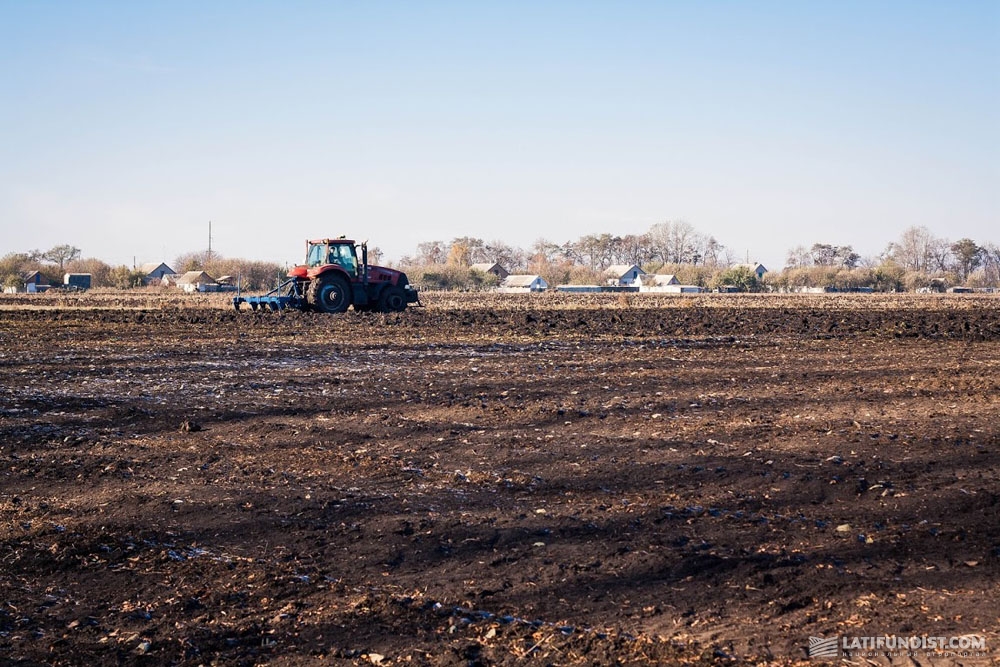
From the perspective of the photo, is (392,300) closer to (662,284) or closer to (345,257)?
(345,257)

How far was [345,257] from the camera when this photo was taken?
28938 millimetres

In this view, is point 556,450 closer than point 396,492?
No

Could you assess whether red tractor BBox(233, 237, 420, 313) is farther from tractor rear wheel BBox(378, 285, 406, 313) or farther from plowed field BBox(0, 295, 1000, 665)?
plowed field BBox(0, 295, 1000, 665)

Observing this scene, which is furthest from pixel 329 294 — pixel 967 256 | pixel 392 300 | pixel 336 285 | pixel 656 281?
pixel 967 256

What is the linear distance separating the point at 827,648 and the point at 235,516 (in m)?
3.78

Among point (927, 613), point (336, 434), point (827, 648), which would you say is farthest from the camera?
point (336, 434)

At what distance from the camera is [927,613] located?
4.48 metres

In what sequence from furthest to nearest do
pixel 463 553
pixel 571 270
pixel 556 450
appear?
pixel 571 270
pixel 556 450
pixel 463 553

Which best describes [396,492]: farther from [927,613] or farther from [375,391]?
[375,391]

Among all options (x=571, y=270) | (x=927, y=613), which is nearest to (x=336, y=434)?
(x=927, y=613)

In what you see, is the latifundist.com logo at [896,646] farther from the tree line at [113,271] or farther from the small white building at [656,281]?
the small white building at [656,281]

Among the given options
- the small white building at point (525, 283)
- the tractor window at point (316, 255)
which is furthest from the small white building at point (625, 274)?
the tractor window at point (316, 255)

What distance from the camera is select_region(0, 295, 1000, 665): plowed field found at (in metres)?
4.38

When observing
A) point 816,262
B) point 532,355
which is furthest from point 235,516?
point 816,262
